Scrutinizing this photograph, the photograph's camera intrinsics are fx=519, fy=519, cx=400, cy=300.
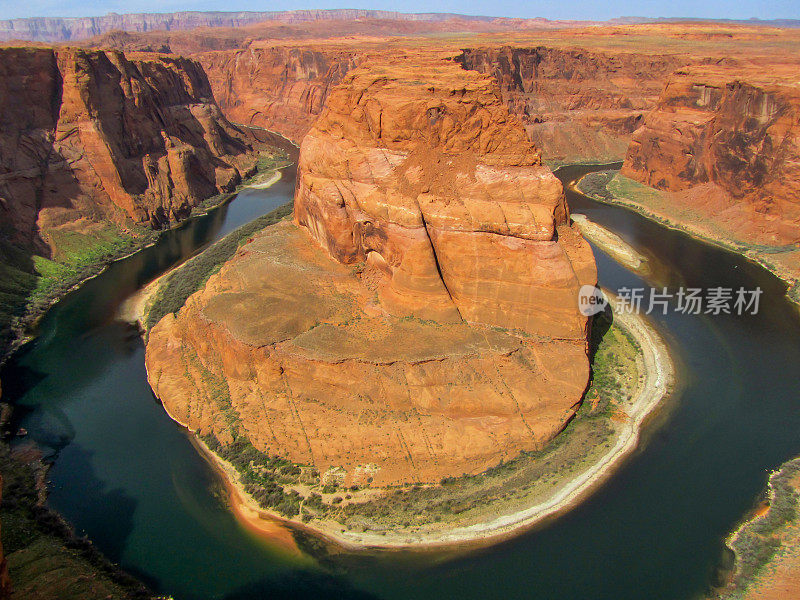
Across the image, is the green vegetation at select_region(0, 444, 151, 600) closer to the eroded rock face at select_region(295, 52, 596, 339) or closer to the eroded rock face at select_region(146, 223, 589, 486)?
the eroded rock face at select_region(146, 223, 589, 486)

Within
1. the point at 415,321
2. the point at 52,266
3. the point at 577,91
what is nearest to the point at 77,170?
the point at 52,266

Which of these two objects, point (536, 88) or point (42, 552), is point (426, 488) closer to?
point (42, 552)

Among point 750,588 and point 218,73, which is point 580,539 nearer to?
point 750,588

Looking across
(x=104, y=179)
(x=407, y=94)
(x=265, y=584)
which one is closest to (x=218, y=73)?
(x=104, y=179)

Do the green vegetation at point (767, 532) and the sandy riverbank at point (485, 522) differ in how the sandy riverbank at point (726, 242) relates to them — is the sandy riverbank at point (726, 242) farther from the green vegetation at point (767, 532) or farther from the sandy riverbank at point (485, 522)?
the sandy riverbank at point (485, 522)

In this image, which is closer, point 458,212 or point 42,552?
point 42,552

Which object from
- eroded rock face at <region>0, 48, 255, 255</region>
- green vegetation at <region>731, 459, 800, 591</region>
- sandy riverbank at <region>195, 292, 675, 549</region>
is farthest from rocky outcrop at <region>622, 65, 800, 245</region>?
eroded rock face at <region>0, 48, 255, 255</region>
